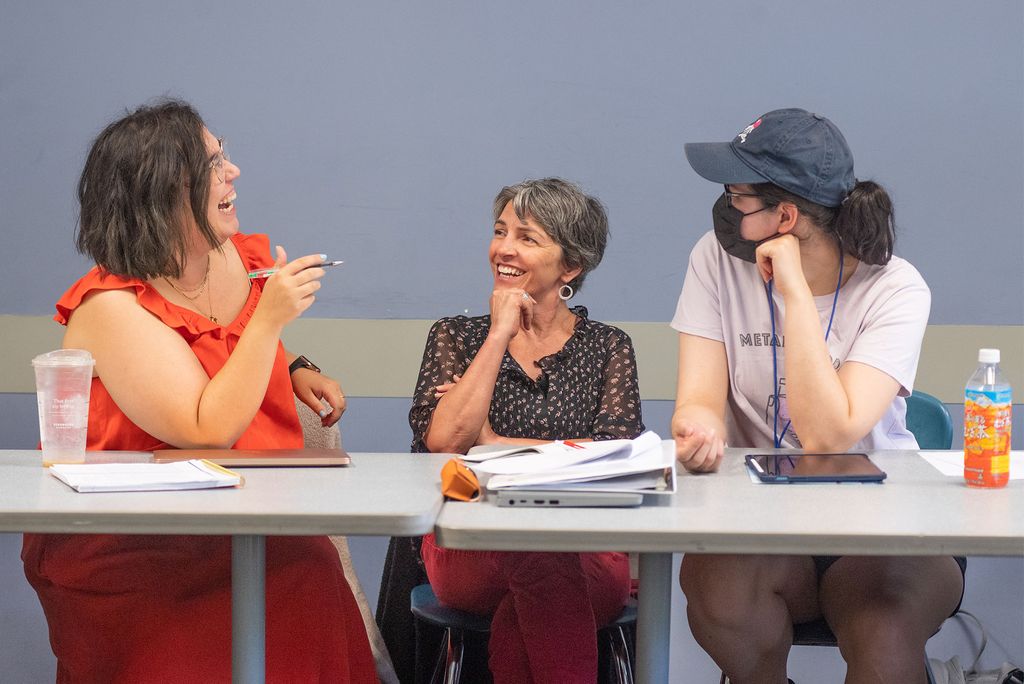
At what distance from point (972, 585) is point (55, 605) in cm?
278

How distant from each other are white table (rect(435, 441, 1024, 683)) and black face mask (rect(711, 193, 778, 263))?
0.60 meters

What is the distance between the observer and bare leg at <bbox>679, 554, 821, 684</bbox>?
1926mm

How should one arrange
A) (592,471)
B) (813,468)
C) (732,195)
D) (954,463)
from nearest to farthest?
(592,471) < (813,468) < (954,463) < (732,195)

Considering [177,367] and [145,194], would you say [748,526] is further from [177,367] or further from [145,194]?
[145,194]

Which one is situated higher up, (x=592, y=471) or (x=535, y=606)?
(x=592, y=471)

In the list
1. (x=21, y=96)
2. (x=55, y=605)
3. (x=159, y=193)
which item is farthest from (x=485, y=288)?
(x=55, y=605)

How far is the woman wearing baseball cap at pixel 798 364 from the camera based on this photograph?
6.23ft

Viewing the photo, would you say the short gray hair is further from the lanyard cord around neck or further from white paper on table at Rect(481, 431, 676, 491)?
white paper on table at Rect(481, 431, 676, 491)

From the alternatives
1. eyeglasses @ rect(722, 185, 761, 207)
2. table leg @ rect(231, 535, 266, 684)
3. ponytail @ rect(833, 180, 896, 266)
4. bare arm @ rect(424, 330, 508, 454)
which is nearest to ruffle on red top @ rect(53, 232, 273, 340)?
bare arm @ rect(424, 330, 508, 454)

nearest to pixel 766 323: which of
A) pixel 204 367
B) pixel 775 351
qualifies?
pixel 775 351

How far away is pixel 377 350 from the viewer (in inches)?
156

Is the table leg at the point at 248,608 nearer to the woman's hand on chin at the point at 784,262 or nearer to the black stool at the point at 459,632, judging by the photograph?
the black stool at the point at 459,632

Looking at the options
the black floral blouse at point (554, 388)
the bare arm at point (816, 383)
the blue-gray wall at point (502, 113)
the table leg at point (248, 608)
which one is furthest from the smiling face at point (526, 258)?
the blue-gray wall at point (502, 113)

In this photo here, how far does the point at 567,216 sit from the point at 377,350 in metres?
1.49
